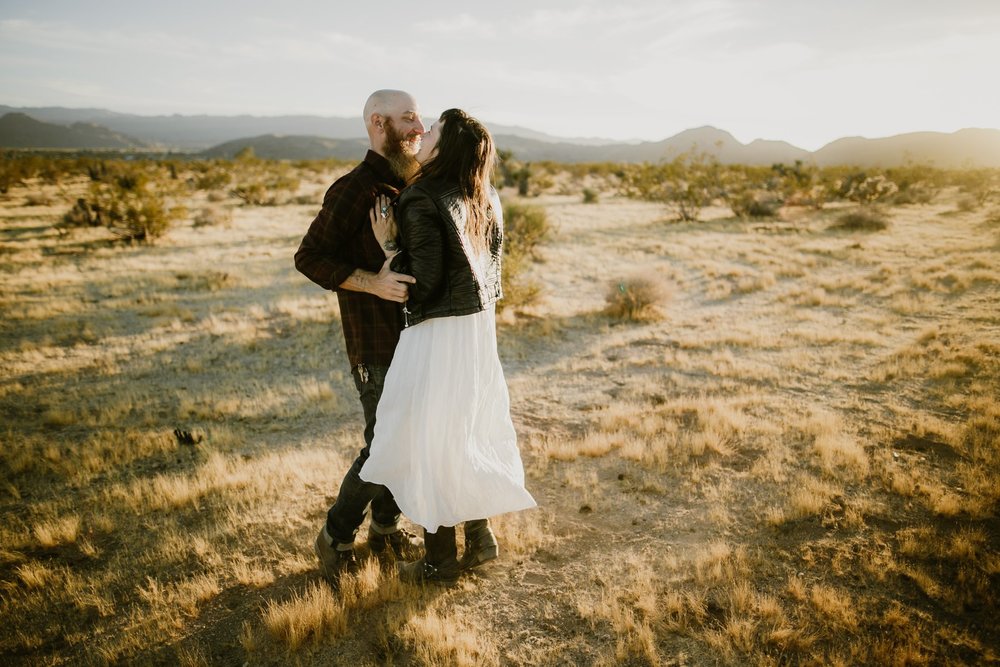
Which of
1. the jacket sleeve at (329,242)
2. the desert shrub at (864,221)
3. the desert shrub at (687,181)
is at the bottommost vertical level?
the jacket sleeve at (329,242)

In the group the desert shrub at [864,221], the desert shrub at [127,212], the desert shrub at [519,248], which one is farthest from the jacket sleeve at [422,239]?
the desert shrub at [864,221]

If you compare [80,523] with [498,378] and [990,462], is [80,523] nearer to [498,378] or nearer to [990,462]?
[498,378]

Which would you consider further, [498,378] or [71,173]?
[71,173]

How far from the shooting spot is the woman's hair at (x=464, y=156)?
206cm

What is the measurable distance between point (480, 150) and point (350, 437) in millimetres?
3586

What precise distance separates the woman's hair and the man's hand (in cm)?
40

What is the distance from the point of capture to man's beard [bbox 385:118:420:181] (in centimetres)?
225

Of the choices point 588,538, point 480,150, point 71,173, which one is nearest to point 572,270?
point 588,538

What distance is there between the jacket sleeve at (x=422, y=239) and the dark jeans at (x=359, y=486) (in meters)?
0.63

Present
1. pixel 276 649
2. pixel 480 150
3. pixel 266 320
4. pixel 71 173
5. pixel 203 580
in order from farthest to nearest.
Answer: pixel 71 173
pixel 266 320
pixel 203 580
pixel 276 649
pixel 480 150

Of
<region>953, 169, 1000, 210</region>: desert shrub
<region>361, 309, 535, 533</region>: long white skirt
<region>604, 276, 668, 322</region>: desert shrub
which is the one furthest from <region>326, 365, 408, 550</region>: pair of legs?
<region>953, 169, 1000, 210</region>: desert shrub

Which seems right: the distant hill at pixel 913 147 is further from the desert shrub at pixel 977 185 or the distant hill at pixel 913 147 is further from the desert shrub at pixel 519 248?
the desert shrub at pixel 519 248

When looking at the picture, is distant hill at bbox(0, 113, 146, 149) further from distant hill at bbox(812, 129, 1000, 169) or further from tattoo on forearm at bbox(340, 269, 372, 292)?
distant hill at bbox(812, 129, 1000, 169)

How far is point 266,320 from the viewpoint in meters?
8.41
